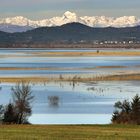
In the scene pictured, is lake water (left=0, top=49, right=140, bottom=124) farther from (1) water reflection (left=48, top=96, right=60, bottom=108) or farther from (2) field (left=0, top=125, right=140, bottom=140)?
(2) field (left=0, top=125, right=140, bottom=140)

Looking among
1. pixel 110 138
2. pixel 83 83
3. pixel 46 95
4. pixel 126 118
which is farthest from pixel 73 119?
pixel 83 83

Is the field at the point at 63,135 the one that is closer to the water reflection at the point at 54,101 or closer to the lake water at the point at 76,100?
the lake water at the point at 76,100

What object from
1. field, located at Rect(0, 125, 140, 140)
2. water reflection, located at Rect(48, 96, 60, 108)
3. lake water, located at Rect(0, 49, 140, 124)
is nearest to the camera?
field, located at Rect(0, 125, 140, 140)

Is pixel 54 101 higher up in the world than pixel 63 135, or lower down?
higher up

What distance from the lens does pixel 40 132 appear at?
62.9 ft

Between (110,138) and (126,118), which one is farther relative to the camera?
(126,118)

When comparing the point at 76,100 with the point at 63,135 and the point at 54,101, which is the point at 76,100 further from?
the point at 63,135

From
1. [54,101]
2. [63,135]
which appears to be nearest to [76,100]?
[54,101]

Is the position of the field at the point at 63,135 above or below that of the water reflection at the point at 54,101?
below

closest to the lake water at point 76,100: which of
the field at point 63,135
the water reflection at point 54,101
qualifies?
the water reflection at point 54,101

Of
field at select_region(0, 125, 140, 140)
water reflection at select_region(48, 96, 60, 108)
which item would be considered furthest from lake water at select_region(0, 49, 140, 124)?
field at select_region(0, 125, 140, 140)

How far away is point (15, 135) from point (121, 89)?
4330 centimetres

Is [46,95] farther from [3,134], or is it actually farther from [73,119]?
[3,134]

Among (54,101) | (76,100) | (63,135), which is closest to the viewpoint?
(63,135)
